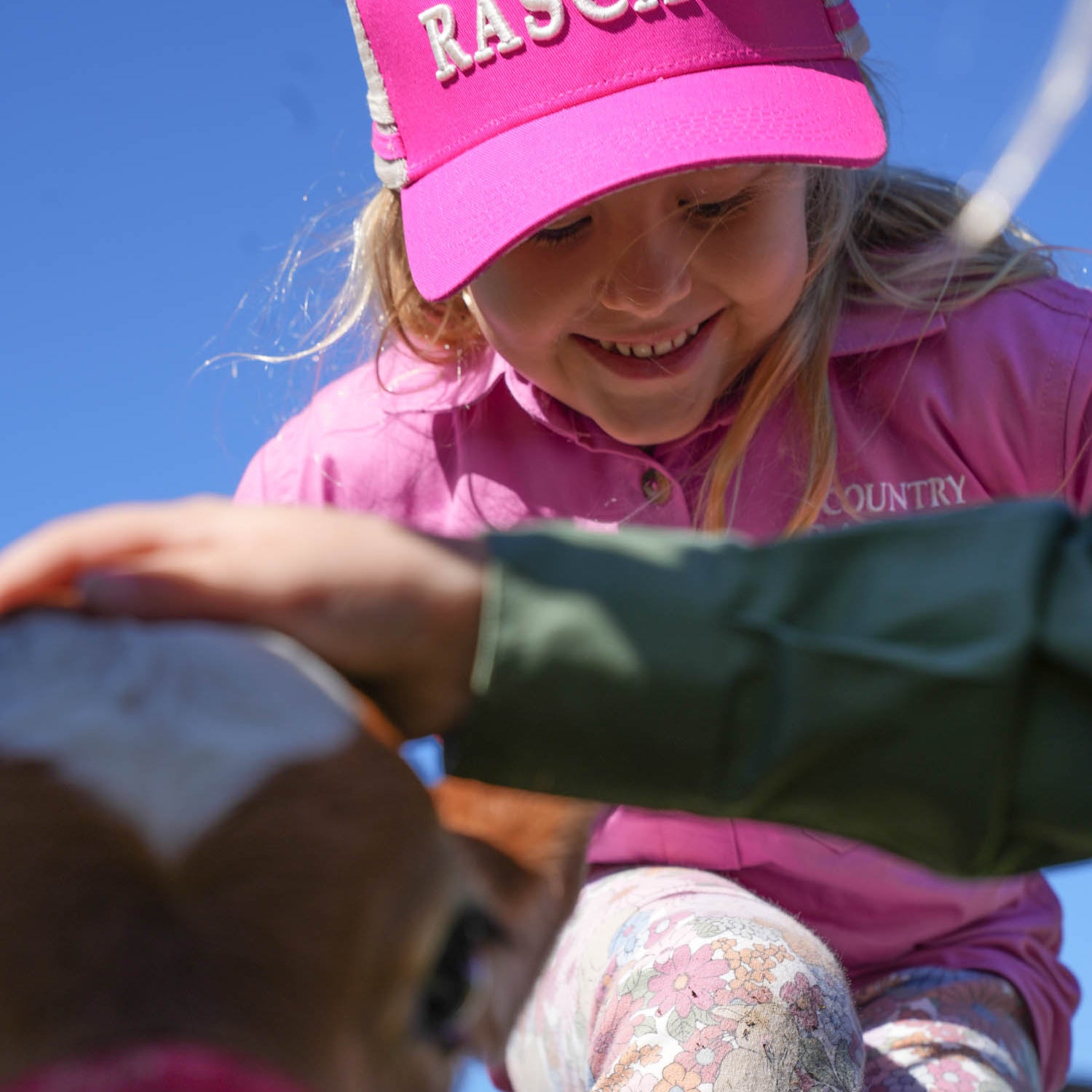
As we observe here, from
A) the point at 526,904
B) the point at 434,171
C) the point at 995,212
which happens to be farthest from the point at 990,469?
the point at 526,904

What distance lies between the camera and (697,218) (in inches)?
94.2

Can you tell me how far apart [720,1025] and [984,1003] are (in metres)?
0.75

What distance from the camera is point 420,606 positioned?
1.07 m

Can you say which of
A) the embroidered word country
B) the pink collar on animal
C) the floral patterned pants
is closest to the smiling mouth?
the embroidered word country

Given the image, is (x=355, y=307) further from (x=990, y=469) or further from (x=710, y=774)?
(x=710, y=774)

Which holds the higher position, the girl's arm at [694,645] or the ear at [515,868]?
the girl's arm at [694,645]

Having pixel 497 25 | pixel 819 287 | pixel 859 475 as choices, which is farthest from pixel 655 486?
pixel 497 25

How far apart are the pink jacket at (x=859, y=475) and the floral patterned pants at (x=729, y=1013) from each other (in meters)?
0.10

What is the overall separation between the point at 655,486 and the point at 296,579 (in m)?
1.62

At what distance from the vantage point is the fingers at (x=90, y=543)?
1.08 metres

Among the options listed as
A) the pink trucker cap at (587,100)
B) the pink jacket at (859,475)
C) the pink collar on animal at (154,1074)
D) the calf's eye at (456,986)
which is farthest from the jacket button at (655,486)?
the pink collar on animal at (154,1074)

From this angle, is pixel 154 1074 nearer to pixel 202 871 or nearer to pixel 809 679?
pixel 202 871

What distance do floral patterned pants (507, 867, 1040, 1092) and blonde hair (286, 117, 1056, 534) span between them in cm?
69

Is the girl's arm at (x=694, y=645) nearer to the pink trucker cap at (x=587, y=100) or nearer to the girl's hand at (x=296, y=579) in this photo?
the girl's hand at (x=296, y=579)
